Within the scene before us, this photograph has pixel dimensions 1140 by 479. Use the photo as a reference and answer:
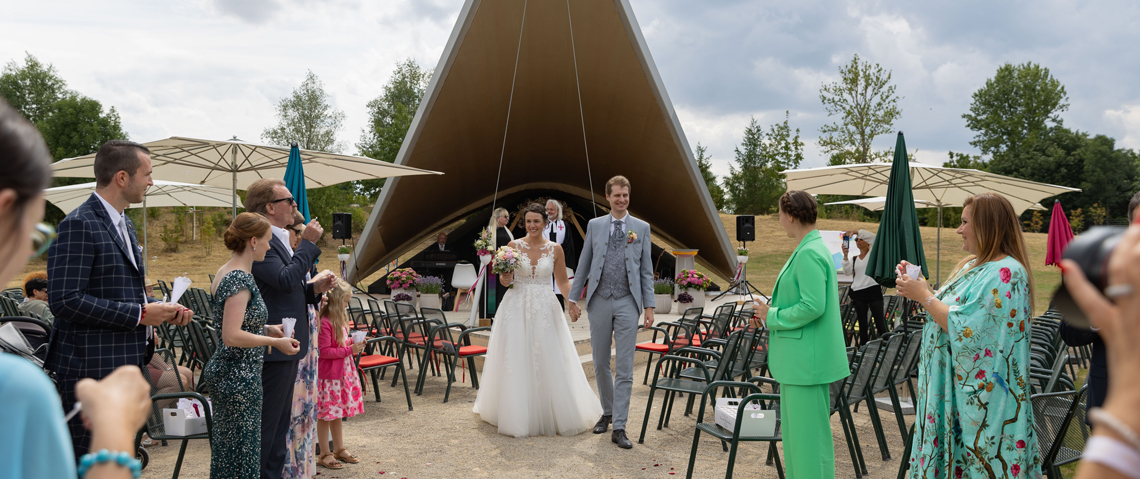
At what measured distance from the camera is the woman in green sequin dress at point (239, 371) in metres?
2.88

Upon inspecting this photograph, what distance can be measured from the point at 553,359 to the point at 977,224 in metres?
3.10

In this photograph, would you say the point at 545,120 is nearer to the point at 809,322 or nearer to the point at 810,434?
the point at 809,322

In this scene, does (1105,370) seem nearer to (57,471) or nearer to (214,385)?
(57,471)

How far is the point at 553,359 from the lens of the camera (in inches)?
202

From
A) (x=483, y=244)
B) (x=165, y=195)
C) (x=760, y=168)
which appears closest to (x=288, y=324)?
(x=483, y=244)

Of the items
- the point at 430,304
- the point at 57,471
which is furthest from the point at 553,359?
the point at 430,304

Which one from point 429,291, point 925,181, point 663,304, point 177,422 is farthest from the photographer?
point 663,304

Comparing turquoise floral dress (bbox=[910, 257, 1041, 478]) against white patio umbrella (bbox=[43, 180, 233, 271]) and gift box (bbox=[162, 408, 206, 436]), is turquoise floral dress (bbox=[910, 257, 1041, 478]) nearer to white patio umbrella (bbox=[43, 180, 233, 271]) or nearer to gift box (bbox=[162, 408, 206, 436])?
gift box (bbox=[162, 408, 206, 436])

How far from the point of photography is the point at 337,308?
15.4ft

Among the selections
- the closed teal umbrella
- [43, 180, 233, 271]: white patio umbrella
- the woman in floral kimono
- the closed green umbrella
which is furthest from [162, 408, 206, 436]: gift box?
[43, 180, 233, 271]: white patio umbrella

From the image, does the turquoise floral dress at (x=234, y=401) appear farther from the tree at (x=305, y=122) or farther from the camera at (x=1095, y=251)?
the tree at (x=305, y=122)

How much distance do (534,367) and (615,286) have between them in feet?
2.87

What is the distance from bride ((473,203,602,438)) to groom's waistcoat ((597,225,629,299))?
33cm

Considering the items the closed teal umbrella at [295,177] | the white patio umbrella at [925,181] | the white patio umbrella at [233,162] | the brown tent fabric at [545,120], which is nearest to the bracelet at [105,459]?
the closed teal umbrella at [295,177]
